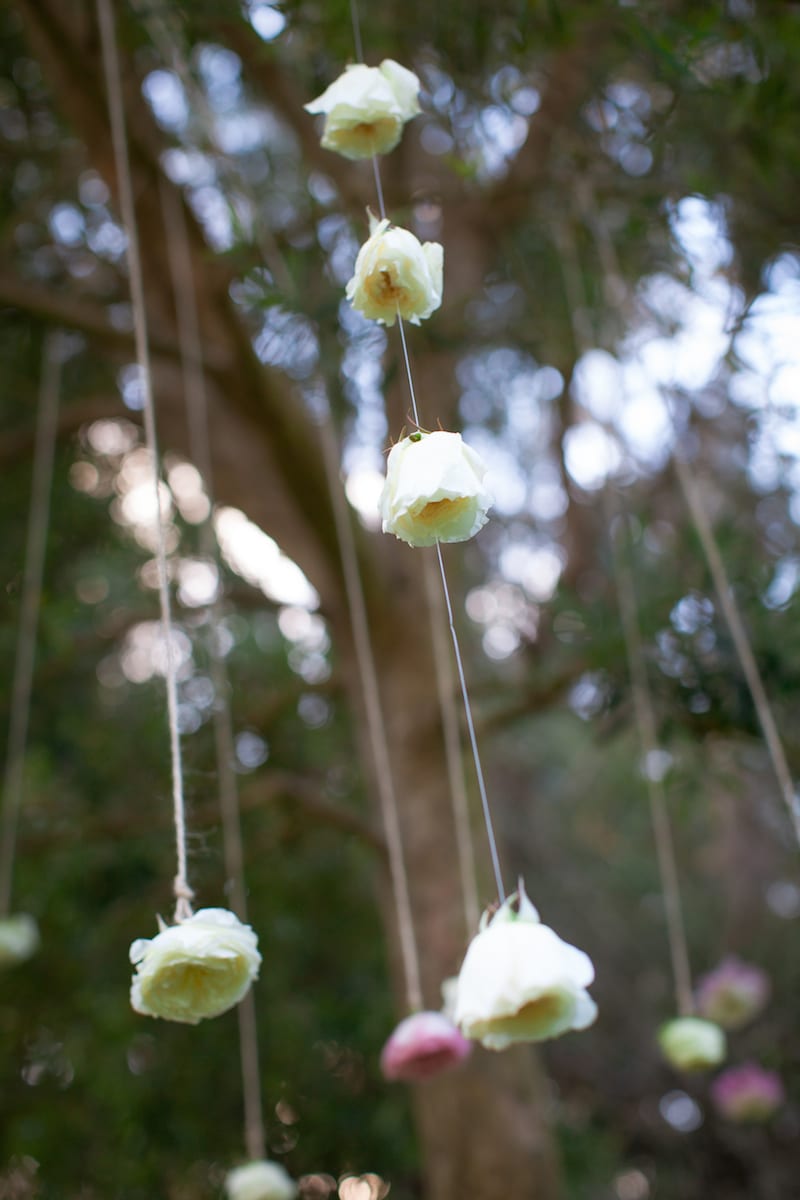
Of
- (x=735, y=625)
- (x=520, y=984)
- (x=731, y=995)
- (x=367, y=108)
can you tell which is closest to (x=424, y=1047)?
(x=520, y=984)

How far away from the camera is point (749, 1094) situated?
2.76 meters

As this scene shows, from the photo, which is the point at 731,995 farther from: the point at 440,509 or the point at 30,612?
the point at 440,509

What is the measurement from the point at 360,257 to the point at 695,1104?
363 cm

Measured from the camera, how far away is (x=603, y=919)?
4.06m

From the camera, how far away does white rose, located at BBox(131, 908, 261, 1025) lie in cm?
64

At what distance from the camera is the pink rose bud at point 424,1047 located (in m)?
0.93

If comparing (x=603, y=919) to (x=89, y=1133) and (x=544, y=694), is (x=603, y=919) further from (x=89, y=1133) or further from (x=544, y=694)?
(x=544, y=694)

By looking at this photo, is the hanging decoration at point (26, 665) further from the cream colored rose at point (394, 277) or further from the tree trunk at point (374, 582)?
the cream colored rose at point (394, 277)

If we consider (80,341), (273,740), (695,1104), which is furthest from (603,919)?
(80,341)

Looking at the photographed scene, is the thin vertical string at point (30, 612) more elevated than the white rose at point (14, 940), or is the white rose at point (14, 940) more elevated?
the thin vertical string at point (30, 612)

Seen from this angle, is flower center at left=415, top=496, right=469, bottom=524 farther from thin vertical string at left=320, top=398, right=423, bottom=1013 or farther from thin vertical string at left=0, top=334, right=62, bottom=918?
thin vertical string at left=0, top=334, right=62, bottom=918

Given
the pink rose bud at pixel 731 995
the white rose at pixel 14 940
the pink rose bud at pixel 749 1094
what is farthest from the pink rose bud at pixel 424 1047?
the pink rose bud at pixel 749 1094

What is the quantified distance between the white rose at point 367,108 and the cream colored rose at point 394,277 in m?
0.16

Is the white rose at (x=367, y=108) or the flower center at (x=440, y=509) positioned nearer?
the flower center at (x=440, y=509)
